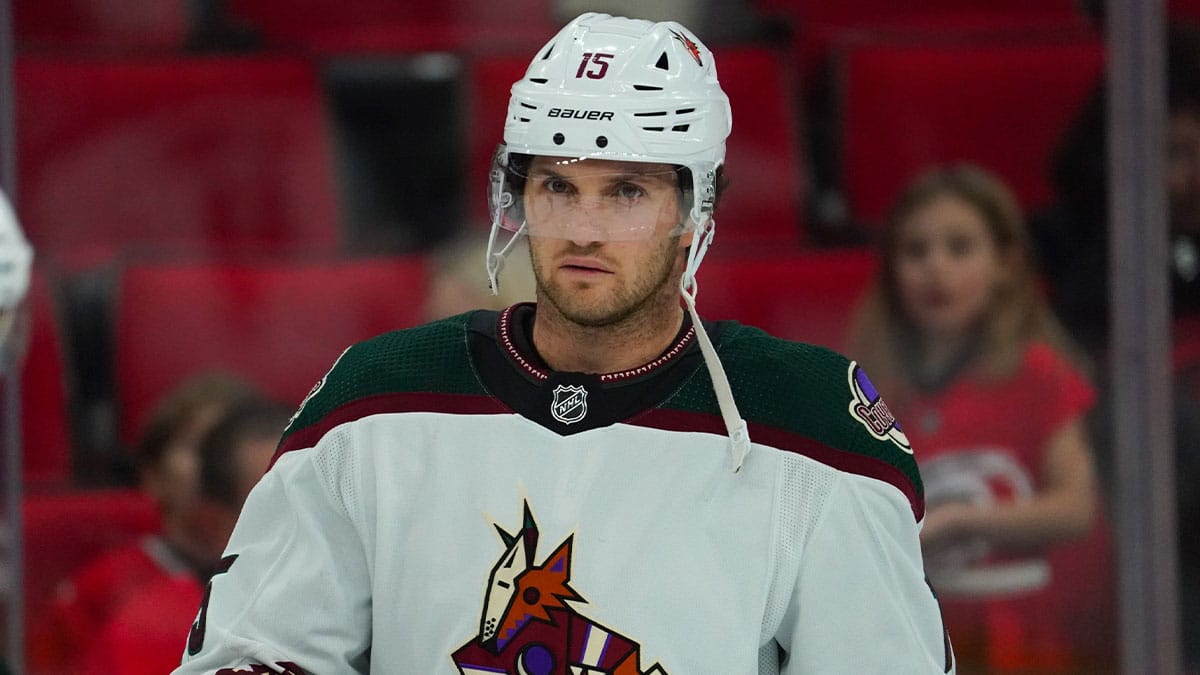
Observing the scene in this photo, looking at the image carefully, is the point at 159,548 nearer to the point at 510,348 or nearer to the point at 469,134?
the point at 469,134

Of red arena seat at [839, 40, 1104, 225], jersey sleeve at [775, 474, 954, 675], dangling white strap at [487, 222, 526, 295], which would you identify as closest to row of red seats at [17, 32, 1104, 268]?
red arena seat at [839, 40, 1104, 225]

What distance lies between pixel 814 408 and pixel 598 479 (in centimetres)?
22

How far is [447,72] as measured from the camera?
308 centimetres

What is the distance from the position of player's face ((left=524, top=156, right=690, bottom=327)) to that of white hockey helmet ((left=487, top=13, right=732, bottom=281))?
2 cm

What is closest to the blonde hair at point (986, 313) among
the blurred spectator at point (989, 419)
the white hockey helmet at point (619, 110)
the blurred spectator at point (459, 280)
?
the blurred spectator at point (989, 419)

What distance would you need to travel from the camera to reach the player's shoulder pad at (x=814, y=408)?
1727 mm

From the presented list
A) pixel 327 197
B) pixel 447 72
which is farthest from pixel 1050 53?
pixel 327 197

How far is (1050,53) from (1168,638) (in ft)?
3.22

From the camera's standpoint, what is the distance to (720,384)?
68.2 inches

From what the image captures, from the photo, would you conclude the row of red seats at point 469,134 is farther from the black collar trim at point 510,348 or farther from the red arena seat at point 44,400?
the black collar trim at point 510,348

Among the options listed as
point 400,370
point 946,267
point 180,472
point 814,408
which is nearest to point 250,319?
point 180,472

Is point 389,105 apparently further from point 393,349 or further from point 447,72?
point 393,349

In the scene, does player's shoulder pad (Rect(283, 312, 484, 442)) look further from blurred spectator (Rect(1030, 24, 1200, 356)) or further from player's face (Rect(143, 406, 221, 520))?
blurred spectator (Rect(1030, 24, 1200, 356))

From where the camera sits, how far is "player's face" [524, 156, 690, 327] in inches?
69.1
